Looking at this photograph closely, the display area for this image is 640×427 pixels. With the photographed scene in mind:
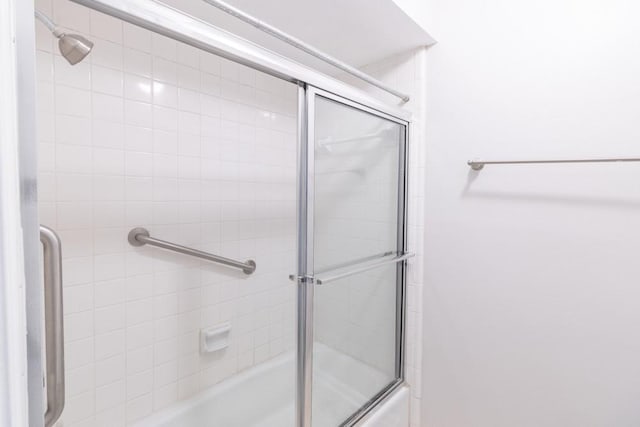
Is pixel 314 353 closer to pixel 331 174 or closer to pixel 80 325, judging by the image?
pixel 331 174

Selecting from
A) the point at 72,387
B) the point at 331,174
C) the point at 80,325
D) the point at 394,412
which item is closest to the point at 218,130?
the point at 331,174

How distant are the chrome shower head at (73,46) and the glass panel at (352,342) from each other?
0.94 meters

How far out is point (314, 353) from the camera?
1.17 metres

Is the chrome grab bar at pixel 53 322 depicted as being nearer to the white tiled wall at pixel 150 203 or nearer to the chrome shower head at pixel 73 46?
the chrome shower head at pixel 73 46

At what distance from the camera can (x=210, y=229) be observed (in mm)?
1545

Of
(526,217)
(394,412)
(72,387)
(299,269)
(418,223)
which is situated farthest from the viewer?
(418,223)

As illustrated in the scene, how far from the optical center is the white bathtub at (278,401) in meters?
1.25

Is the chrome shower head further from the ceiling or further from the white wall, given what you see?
the white wall

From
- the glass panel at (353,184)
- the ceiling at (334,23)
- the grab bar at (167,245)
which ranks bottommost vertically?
the grab bar at (167,245)

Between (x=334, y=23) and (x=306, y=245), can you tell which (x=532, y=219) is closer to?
(x=306, y=245)

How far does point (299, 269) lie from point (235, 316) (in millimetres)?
794

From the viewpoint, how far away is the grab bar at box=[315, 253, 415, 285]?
3.63 feet

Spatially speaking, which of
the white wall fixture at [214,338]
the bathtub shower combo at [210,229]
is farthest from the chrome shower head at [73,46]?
the white wall fixture at [214,338]

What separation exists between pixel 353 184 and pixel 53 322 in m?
1.07
